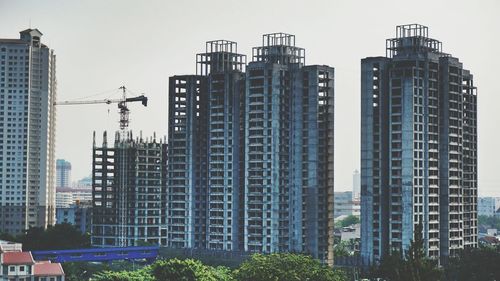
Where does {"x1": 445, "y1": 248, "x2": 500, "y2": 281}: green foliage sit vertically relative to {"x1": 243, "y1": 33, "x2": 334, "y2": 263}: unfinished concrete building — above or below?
below

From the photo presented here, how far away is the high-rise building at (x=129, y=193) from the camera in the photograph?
482ft

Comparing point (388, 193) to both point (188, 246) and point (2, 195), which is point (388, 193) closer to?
point (188, 246)

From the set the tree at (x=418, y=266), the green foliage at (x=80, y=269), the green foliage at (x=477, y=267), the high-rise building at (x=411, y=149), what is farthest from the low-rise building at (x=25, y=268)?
the tree at (x=418, y=266)

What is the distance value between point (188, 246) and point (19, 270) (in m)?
30.9

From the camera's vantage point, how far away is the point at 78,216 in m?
184

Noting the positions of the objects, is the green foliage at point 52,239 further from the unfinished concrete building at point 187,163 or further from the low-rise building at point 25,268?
the low-rise building at point 25,268

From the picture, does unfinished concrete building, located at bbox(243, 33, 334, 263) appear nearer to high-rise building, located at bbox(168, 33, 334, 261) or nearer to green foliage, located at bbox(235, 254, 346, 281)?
high-rise building, located at bbox(168, 33, 334, 261)

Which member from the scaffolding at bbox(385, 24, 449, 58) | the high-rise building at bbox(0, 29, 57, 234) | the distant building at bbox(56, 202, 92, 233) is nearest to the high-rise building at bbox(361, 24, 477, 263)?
the scaffolding at bbox(385, 24, 449, 58)

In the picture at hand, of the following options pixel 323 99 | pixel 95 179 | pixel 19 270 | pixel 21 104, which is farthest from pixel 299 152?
pixel 21 104

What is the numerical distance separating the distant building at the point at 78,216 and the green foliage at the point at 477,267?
98.2m

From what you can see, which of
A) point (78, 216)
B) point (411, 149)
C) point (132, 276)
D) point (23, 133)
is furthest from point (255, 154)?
point (78, 216)

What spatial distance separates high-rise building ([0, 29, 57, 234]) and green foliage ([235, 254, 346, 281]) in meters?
89.4

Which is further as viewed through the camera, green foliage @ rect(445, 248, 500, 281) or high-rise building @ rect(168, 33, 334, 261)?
high-rise building @ rect(168, 33, 334, 261)

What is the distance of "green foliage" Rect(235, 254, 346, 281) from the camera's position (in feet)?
261
